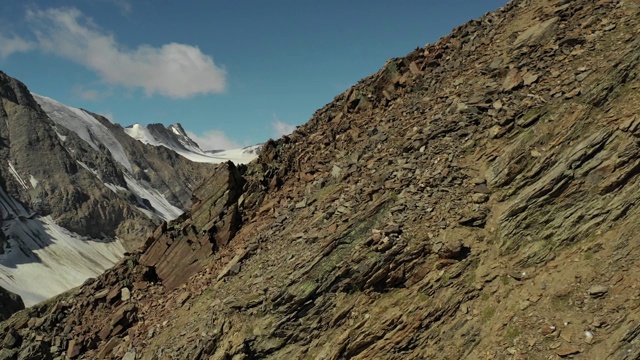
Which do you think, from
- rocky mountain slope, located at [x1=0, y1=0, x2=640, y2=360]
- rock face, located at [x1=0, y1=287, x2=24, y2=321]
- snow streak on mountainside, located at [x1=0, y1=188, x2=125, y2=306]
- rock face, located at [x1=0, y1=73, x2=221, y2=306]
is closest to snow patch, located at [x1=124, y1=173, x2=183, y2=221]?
rock face, located at [x1=0, y1=73, x2=221, y2=306]

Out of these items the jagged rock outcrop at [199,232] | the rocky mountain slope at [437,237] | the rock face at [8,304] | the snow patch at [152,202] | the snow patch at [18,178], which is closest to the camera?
the rocky mountain slope at [437,237]

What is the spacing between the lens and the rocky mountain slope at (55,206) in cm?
10988

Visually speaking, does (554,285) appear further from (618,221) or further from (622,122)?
(622,122)

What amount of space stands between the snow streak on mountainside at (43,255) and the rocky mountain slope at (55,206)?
197 mm

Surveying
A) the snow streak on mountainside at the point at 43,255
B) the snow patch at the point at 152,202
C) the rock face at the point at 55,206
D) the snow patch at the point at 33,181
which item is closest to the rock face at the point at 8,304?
the snow streak on mountainside at the point at 43,255

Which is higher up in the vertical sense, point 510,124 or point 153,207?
point 510,124

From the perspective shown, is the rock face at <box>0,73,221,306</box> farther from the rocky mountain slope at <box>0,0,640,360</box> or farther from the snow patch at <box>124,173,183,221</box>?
the rocky mountain slope at <box>0,0,640,360</box>

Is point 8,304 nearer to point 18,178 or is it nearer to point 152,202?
point 18,178

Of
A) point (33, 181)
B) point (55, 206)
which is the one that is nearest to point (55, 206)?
point (55, 206)

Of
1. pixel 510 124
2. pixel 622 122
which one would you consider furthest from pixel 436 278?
pixel 622 122

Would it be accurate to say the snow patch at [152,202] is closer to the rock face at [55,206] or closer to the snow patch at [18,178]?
the rock face at [55,206]

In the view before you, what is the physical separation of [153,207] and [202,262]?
172m

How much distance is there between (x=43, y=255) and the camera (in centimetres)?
11438

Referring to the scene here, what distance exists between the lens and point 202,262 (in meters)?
21.1
